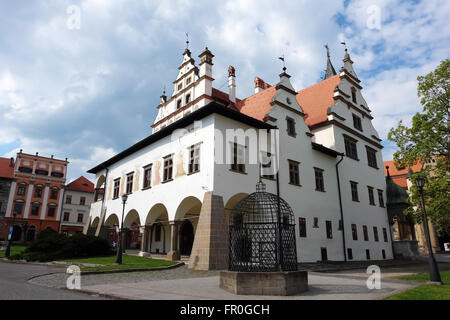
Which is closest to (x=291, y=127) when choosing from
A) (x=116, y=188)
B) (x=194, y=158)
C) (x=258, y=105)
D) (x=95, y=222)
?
(x=258, y=105)

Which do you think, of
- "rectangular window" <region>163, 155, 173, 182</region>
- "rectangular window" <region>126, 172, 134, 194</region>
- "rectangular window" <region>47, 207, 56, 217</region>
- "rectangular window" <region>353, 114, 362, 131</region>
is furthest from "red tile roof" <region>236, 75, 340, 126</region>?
"rectangular window" <region>47, 207, 56, 217</region>

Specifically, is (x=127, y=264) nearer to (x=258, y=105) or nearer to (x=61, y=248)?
(x=61, y=248)

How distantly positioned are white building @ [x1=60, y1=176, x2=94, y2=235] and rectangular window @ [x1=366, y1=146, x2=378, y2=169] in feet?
152

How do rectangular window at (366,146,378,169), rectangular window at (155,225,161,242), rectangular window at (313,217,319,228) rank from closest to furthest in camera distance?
rectangular window at (313,217,319,228), rectangular window at (155,225,161,242), rectangular window at (366,146,378,169)

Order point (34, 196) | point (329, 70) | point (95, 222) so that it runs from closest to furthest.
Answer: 1. point (95, 222)
2. point (329, 70)
3. point (34, 196)

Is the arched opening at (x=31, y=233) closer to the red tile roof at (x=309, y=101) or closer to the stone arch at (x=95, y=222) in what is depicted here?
the stone arch at (x=95, y=222)

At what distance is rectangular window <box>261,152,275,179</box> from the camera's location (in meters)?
19.5

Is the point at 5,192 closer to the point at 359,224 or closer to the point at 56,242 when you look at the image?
the point at 56,242

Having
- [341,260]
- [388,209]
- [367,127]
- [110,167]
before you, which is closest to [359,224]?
[341,260]

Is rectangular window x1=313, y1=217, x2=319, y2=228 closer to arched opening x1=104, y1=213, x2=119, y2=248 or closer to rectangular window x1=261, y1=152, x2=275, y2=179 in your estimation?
rectangular window x1=261, y1=152, x2=275, y2=179

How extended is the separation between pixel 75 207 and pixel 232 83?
40.2 m

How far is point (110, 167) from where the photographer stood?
97.9ft

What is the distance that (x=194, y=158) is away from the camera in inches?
739
